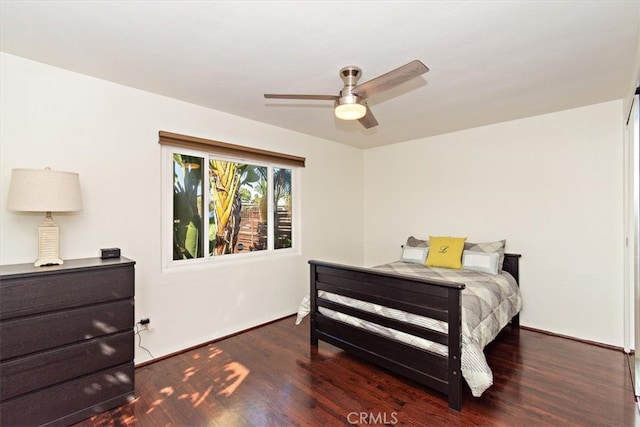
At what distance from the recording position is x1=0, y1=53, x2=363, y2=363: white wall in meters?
2.16

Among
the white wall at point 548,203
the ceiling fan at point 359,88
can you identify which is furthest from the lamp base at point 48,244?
the white wall at point 548,203

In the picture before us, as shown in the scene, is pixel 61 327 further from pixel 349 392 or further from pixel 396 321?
pixel 396 321

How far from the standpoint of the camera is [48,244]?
2078mm

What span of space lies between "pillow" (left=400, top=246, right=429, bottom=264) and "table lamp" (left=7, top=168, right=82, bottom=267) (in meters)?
3.50

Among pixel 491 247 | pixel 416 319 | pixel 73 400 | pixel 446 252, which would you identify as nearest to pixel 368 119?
pixel 416 319

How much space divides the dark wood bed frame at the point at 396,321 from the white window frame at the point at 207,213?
3.44ft

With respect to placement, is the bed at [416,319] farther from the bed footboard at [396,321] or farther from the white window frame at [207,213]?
the white window frame at [207,213]

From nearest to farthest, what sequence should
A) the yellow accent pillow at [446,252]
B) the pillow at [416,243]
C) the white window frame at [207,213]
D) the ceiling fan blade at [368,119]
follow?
1. the ceiling fan blade at [368,119]
2. the white window frame at [207,213]
3. the yellow accent pillow at [446,252]
4. the pillow at [416,243]

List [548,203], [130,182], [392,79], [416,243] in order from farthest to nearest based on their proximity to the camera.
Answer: [416,243] < [548,203] < [130,182] < [392,79]

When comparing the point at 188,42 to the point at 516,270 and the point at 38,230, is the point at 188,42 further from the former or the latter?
the point at 516,270

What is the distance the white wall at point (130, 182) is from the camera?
216cm

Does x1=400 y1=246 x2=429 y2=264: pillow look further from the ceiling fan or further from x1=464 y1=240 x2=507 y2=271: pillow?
the ceiling fan

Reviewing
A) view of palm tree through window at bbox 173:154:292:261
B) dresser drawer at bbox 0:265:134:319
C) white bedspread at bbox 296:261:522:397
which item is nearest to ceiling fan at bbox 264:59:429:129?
white bedspread at bbox 296:261:522:397

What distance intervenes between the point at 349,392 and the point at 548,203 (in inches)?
117
